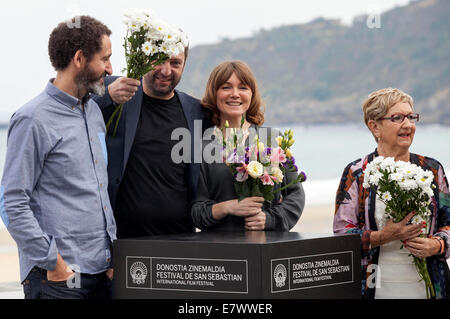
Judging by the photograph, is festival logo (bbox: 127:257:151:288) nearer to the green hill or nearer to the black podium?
the black podium

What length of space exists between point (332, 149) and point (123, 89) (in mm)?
35794

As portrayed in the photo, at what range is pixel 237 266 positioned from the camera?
8.94ft

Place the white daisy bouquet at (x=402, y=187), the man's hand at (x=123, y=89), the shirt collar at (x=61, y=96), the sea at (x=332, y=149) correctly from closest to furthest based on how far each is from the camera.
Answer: the shirt collar at (x=61, y=96)
the white daisy bouquet at (x=402, y=187)
the man's hand at (x=123, y=89)
the sea at (x=332, y=149)

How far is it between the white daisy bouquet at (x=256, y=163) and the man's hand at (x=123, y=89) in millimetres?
560

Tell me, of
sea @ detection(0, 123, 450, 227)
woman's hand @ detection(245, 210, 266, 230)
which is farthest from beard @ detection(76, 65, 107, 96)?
sea @ detection(0, 123, 450, 227)

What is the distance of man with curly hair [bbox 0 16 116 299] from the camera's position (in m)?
2.86

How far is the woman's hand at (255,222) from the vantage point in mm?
3334

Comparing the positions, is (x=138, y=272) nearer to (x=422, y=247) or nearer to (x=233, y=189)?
(x=233, y=189)

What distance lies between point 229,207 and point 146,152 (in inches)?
27.2

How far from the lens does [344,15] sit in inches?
2291

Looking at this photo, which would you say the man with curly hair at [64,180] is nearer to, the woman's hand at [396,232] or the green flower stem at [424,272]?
the woman's hand at [396,232]

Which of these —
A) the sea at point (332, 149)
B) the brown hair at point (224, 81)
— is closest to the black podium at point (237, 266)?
the brown hair at point (224, 81)
